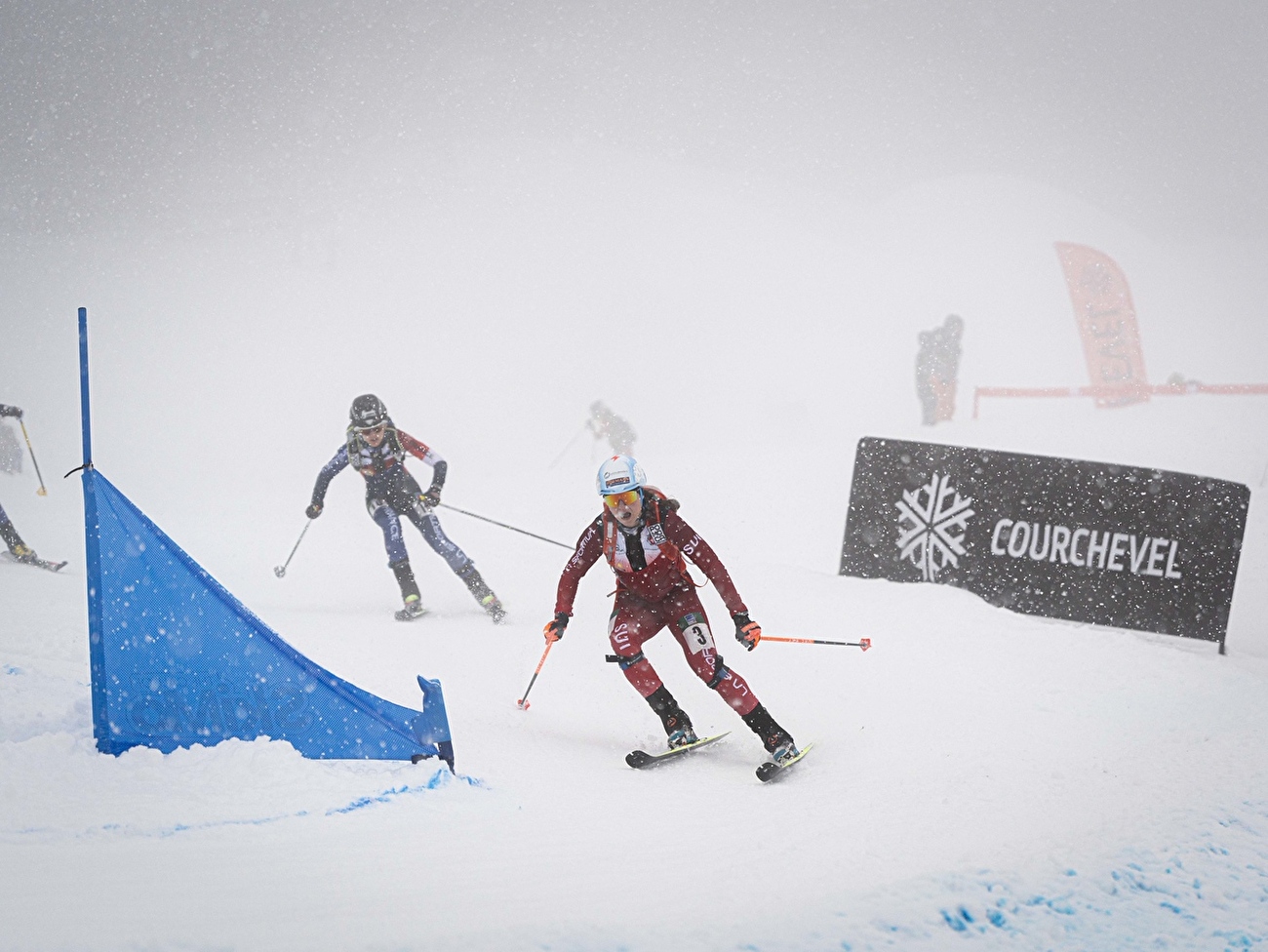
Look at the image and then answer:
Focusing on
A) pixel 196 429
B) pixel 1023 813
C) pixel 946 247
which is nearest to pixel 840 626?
pixel 1023 813

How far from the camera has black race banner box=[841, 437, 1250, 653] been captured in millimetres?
6281

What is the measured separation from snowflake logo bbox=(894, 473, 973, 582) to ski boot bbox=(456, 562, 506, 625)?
3.69m

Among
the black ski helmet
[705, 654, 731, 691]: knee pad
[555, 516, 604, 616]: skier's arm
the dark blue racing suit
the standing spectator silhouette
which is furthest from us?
the standing spectator silhouette

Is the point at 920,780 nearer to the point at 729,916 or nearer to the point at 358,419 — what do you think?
the point at 729,916

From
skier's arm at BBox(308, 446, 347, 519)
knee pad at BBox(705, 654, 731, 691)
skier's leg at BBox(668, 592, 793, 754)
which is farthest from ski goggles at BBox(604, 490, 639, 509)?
skier's arm at BBox(308, 446, 347, 519)

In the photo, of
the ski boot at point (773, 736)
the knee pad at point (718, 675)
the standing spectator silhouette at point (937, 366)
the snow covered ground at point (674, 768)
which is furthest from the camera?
the standing spectator silhouette at point (937, 366)

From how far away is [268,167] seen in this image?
5453cm

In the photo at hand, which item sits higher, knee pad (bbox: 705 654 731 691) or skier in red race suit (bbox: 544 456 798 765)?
skier in red race suit (bbox: 544 456 798 765)

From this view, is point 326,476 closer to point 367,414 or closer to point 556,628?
point 367,414

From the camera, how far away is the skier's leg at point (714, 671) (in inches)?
157

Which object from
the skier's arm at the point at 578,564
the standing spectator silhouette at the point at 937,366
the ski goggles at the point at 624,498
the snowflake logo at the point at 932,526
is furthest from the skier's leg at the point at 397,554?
the standing spectator silhouette at the point at 937,366

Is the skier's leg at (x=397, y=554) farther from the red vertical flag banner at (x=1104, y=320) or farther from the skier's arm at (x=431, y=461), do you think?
the red vertical flag banner at (x=1104, y=320)

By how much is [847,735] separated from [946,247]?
94.2 metres

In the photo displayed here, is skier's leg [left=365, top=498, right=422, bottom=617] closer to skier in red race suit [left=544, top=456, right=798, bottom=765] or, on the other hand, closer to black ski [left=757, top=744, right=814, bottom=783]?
skier in red race suit [left=544, top=456, right=798, bottom=765]
